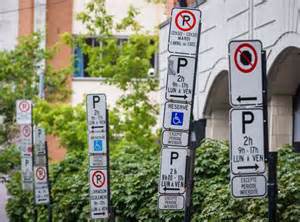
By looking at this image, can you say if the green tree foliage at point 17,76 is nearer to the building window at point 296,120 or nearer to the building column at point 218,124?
the building column at point 218,124

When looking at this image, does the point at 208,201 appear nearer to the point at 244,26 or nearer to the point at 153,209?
the point at 153,209

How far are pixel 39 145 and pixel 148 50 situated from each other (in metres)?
8.01

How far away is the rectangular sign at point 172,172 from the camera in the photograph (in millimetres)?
10273

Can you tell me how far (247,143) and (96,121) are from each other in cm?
558

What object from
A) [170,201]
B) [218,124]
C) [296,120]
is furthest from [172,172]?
[218,124]

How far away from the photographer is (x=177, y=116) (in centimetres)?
1038

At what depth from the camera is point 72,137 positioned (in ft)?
86.9

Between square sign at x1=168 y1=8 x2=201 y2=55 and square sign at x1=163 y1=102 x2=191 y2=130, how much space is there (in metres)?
0.64

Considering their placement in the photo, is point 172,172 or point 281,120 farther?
point 281,120

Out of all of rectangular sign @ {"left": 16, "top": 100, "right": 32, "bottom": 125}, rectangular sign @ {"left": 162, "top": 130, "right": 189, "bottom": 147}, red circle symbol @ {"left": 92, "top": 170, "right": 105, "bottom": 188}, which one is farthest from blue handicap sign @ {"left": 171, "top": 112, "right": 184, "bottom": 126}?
rectangular sign @ {"left": 16, "top": 100, "right": 32, "bottom": 125}

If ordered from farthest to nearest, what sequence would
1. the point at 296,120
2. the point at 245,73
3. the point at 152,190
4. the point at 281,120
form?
the point at 296,120
the point at 281,120
the point at 152,190
the point at 245,73

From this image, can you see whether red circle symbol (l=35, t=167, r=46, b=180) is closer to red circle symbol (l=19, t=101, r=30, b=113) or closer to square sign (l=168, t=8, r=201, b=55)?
red circle symbol (l=19, t=101, r=30, b=113)

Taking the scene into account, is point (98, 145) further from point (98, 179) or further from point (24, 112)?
point (24, 112)

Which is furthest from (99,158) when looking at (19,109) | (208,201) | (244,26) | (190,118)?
(19,109)
